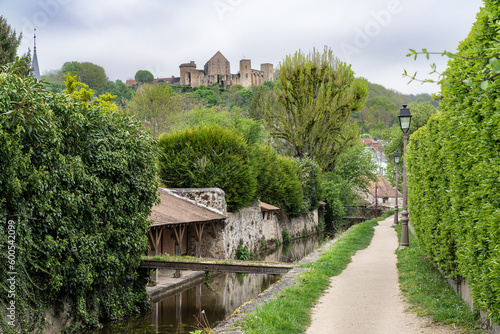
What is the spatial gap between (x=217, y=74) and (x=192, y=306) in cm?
13101

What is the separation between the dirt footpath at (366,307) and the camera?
6.87 metres

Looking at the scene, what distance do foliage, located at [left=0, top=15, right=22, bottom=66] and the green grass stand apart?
899 inches

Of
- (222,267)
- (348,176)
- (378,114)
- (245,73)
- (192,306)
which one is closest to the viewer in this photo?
(222,267)

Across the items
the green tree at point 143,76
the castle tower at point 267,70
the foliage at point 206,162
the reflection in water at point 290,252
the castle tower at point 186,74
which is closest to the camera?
the foliage at point 206,162

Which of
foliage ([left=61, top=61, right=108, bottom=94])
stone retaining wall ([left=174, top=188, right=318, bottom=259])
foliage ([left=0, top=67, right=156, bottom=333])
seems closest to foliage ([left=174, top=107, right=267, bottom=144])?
stone retaining wall ([left=174, top=188, right=318, bottom=259])

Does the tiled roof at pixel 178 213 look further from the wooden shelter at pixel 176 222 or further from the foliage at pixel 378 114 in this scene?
the foliage at pixel 378 114

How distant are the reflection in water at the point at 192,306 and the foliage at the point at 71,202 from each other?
0.49m

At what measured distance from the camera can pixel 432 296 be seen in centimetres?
855

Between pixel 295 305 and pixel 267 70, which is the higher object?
pixel 267 70

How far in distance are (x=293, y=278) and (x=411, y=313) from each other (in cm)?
349

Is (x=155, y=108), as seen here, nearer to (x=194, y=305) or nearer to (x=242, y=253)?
(x=242, y=253)

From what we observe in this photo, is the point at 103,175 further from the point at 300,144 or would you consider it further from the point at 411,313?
the point at 300,144

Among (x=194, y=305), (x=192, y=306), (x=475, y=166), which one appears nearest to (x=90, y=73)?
(x=194, y=305)

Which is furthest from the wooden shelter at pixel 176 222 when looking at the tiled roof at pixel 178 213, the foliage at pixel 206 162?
the foliage at pixel 206 162
